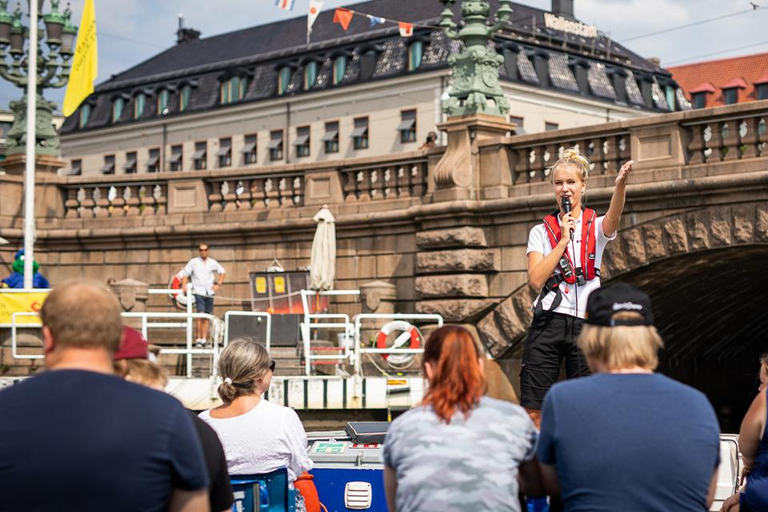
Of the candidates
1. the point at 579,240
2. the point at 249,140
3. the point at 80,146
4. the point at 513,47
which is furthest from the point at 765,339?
the point at 80,146

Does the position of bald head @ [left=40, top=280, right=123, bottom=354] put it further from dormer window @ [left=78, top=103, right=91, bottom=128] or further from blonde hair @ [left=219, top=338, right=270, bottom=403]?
dormer window @ [left=78, top=103, right=91, bottom=128]

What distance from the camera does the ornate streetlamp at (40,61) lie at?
22766mm

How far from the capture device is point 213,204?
22.2 meters

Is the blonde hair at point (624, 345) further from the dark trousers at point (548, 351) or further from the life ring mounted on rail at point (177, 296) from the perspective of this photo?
the life ring mounted on rail at point (177, 296)

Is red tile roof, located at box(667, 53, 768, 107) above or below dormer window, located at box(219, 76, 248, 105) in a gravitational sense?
above

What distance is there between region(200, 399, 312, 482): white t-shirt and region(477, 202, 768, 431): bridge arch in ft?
33.8

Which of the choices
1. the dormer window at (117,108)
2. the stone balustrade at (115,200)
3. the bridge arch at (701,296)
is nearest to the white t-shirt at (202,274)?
the stone balustrade at (115,200)

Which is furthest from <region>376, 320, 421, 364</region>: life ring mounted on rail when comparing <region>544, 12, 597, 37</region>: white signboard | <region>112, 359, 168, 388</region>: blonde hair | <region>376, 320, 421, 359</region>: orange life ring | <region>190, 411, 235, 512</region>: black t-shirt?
<region>544, 12, 597, 37</region>: white signboard

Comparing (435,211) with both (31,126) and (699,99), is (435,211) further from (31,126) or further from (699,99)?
(699,99)

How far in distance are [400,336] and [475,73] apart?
3.94 metres

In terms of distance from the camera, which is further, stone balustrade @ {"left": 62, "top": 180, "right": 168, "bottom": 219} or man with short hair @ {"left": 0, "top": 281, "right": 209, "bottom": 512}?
stone balustrade @ {"left": 62, "top": 180, "right": 168, "bottom": 219}

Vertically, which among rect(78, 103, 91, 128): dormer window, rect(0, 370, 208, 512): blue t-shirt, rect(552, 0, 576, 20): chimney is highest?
rect(552, 0, 576, 20): chimney

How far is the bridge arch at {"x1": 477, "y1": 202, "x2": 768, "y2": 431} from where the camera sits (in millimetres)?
15844

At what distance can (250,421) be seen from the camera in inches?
243
